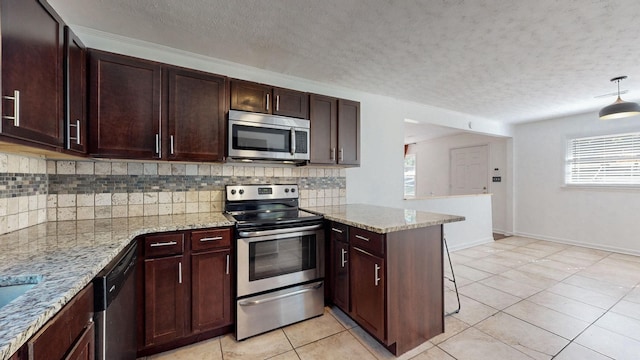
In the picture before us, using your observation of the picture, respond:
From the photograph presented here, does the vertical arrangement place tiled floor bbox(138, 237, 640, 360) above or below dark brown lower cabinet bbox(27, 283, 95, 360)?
below

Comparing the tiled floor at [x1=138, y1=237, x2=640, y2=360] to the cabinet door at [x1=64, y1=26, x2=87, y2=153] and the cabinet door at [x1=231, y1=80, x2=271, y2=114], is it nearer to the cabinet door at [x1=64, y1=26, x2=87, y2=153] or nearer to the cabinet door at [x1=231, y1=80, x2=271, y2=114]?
the cabinet door at [x1=64, y1=26, x2=87, y2=153]

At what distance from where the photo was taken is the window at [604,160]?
4070 mm

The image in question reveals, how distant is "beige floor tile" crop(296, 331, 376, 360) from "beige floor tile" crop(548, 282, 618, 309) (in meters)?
2.41

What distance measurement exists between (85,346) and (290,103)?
7.01ft

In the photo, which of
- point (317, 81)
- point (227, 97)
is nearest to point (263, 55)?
point (227, 97)

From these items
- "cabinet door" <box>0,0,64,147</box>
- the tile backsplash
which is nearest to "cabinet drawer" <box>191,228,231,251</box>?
the tile backsplash

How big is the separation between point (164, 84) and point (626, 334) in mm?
4108

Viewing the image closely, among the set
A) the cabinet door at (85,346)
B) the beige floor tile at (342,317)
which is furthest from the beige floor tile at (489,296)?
the cabinet door at (85,346)

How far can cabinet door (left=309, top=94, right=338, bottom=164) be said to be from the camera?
263 cm

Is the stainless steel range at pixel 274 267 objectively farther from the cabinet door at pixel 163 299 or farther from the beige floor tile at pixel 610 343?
the beige floor tile at pixel 610 343

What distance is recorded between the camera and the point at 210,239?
75.2 inches

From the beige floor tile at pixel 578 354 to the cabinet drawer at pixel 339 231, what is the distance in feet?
5.37

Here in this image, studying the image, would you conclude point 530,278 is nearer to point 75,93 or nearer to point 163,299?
point 163,299

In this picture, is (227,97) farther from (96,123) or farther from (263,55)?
(96,123)
